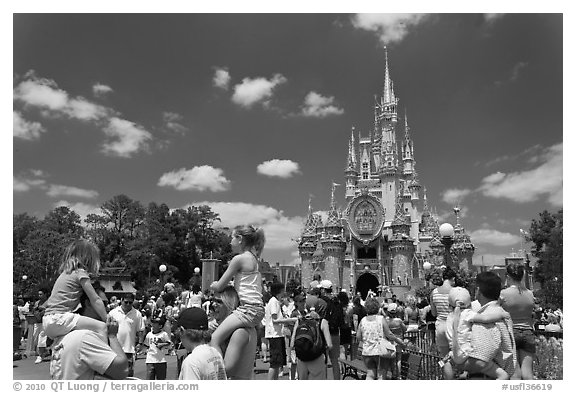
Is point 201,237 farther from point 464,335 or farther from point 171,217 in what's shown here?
point 464,335

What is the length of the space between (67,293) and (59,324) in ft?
0.90

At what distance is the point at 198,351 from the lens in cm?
382

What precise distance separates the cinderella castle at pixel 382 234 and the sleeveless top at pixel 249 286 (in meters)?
55.0

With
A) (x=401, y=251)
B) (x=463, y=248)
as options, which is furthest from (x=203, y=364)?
(x=463, y=248)

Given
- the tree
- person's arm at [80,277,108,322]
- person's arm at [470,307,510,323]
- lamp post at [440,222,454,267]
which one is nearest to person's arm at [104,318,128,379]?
person's arm at [80,277,108,322]

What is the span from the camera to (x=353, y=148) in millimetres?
81438

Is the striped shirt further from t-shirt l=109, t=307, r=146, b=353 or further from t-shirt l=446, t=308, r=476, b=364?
t-shirt l=109, t=307, r=146, b=353

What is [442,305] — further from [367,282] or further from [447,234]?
[367,282]

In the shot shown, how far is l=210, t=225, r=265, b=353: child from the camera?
4.60 metres

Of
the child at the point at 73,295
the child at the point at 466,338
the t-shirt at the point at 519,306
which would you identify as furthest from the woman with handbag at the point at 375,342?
the child at the point at 73,295

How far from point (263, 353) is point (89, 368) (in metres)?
9.54

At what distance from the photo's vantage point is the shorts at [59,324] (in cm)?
374

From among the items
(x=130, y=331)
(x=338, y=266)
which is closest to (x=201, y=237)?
(x=338, y=266)

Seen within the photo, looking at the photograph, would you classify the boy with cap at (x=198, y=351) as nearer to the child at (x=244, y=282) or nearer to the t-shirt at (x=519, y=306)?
the child at (x=244, y=282)
